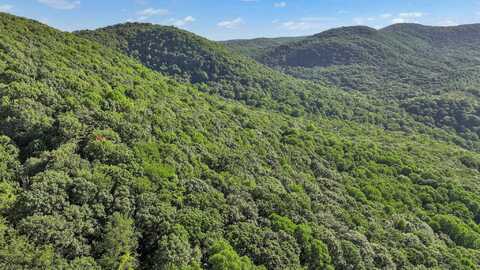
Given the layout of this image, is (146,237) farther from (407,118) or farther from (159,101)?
(407,118)

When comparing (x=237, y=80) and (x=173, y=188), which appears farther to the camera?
(x=237, y=80)

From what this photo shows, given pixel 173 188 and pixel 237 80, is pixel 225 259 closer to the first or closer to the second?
pixel 173 188

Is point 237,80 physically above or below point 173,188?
above

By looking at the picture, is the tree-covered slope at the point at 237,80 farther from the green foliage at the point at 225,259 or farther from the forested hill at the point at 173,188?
the green foliage at the point at 225,259

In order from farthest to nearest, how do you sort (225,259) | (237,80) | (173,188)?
(237,80) < (173,188) < (225,259)

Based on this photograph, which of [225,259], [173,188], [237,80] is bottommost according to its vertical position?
[225,259]

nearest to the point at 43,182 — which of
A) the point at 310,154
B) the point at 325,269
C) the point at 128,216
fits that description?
the point at 128,216

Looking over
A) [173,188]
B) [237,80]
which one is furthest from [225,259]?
[237,80]

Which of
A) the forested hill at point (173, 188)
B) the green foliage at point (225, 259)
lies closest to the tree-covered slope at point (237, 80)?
the forested hill at point (173, 188)

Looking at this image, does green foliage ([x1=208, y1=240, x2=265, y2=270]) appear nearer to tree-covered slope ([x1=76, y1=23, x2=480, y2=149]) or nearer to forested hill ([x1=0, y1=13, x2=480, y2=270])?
forested hill ([x1=0, y1=13, x2=480, y2=270])
